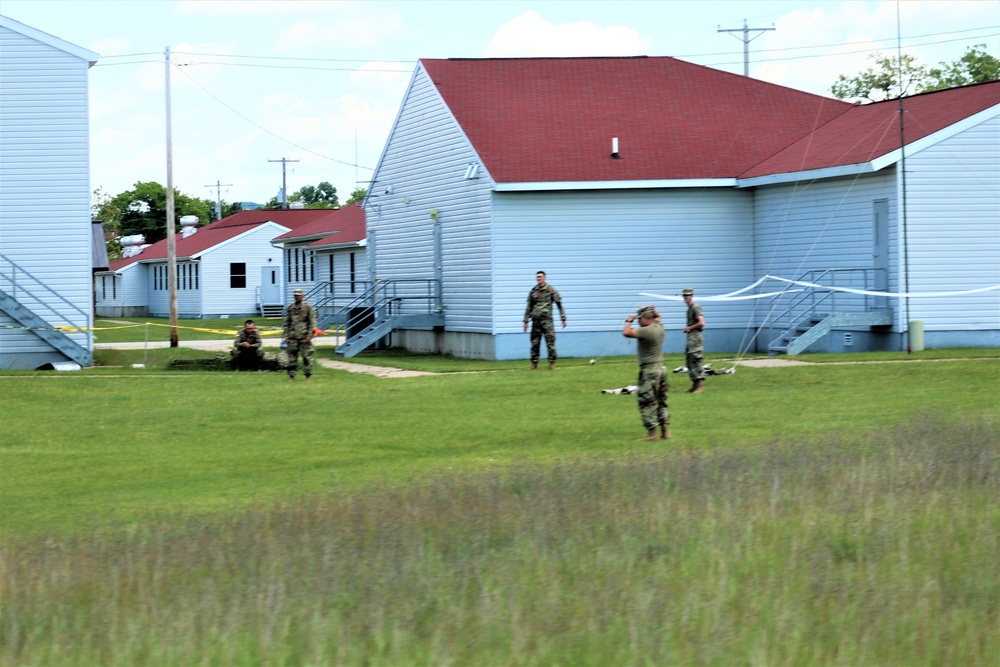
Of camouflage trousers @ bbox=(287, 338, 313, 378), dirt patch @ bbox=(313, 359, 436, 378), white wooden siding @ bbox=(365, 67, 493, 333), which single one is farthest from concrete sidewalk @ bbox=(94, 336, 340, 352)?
camouflage trousers @ bbox=(287, 338, 313, 378)

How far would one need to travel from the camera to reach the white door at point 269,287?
2778 inches

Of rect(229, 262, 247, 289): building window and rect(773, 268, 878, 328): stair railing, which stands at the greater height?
rect(229, 262, 247, 289): building window

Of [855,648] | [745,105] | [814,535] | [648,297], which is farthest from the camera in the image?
[745,105]

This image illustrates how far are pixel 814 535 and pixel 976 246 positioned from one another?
21.1 meters

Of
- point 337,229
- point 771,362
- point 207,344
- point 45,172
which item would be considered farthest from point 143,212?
point 771,362

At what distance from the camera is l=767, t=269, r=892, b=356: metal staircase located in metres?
28.7

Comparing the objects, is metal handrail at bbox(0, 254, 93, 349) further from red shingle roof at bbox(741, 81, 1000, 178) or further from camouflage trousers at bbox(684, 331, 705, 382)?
camouflage trousers at bbox(684, 331, 705, 382)

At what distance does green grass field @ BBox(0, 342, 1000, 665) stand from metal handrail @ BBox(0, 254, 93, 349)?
44.4 feet

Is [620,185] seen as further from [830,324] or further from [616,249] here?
[830,324]

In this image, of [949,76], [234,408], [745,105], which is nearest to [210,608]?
[234,408]

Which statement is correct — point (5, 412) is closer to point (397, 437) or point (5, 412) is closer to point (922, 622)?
point (397, 437)

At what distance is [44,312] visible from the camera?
105 feet

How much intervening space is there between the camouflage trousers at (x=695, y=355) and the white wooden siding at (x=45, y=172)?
16948mm

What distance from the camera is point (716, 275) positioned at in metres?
32.7
